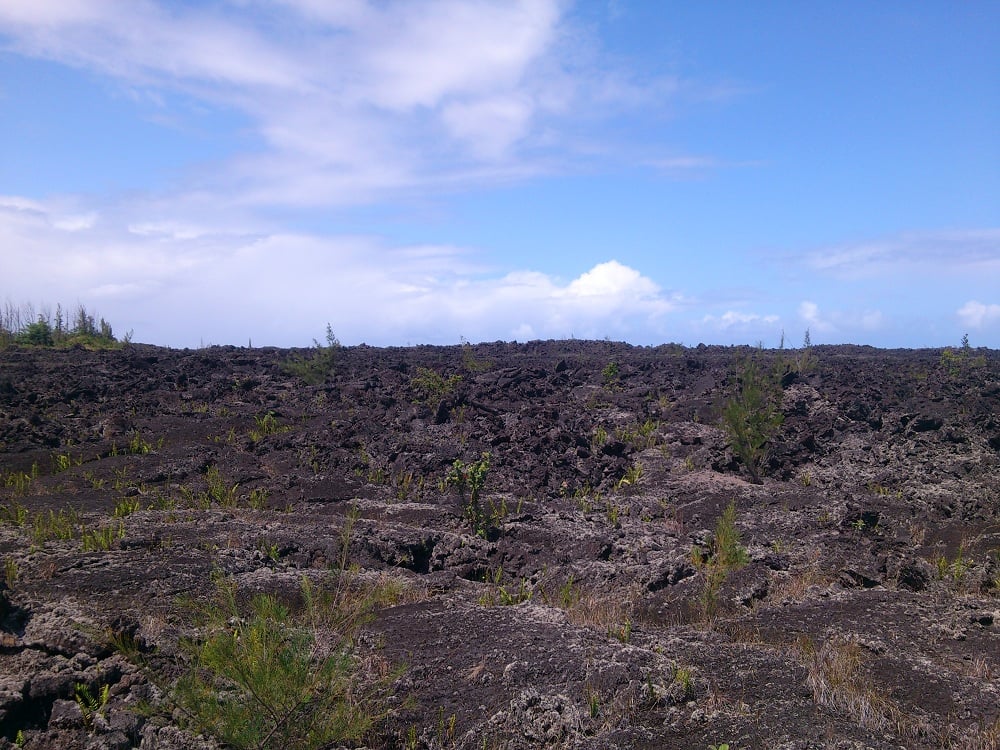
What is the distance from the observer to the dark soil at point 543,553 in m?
4.35

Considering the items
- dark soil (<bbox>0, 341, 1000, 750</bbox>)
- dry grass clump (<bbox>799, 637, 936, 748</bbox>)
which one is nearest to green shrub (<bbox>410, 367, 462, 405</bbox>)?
dark soil (<bbox>0, 341, 1000, 750</bbox>)

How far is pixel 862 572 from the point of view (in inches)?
266

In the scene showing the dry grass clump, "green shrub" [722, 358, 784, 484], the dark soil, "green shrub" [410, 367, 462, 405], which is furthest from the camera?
"green shrub" [410, 367, 462, 405]

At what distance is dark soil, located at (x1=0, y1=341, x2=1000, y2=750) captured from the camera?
4.35 meters

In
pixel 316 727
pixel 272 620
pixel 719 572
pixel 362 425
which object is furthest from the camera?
pixel 362 425

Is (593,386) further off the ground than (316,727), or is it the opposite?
(593,386)

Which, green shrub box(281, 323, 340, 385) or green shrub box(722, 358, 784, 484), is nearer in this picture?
green shrub box(722, 358, 784, 484)

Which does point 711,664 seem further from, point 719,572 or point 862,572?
point 862,572

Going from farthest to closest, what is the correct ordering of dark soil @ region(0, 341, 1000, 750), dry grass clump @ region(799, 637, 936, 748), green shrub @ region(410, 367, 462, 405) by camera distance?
green shrub @ region(410, 367, 462, 405) → dark soil @ region(0, 341, 1000, 750) → dry grass clump @ region(799, 637, 936, 748)

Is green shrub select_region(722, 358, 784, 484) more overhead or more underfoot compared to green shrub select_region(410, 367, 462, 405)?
more underfoot

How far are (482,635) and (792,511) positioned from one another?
518 cm

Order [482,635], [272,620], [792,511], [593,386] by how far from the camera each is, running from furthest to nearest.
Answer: [593,386] < [792,511] < [482,635] < [272,620]

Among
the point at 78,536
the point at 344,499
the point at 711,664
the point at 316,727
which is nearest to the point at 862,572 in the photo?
the point at 711,664

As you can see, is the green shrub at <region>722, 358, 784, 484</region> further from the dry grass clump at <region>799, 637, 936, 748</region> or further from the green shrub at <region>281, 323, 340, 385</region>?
the green shrub at <region>281, 323, 340, 385</region>
